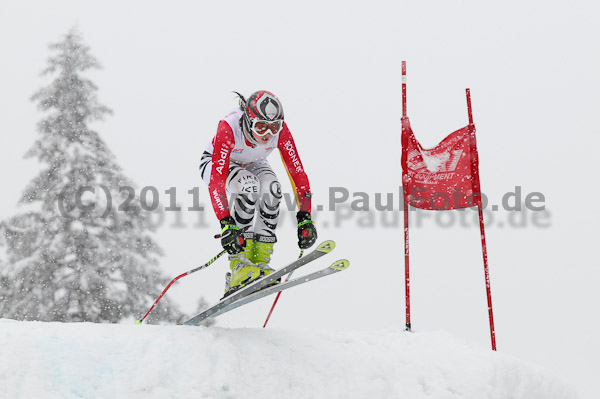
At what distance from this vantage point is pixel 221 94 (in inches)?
6142

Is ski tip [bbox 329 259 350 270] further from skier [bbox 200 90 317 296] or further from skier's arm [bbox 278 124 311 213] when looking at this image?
skier's arm [bbox 278 124 311 213]

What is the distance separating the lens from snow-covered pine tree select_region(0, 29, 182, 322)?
11125 mm

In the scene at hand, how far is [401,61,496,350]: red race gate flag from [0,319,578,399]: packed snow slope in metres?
1.75

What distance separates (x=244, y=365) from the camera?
16.2 feet

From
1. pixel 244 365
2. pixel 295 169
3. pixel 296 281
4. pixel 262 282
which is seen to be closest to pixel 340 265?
pixel 296 281

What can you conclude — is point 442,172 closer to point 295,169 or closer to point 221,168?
point 295,169

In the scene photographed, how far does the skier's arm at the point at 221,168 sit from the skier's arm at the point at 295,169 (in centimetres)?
59

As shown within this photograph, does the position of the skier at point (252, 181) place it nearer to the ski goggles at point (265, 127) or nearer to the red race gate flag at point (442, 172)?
the ski goggles at point (265, 127)

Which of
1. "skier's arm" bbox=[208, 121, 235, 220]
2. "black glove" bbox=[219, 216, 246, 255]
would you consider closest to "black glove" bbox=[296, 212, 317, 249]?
"black glove" bbox=[219, 216, 246, 255]

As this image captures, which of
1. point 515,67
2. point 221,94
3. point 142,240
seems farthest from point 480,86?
point 142,240

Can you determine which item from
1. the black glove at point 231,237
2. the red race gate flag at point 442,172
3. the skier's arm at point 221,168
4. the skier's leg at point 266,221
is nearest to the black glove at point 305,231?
the skier's leg at point 266,221

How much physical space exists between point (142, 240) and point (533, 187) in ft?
304

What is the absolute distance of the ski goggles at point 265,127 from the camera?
580cm

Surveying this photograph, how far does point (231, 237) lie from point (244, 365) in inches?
44.4
